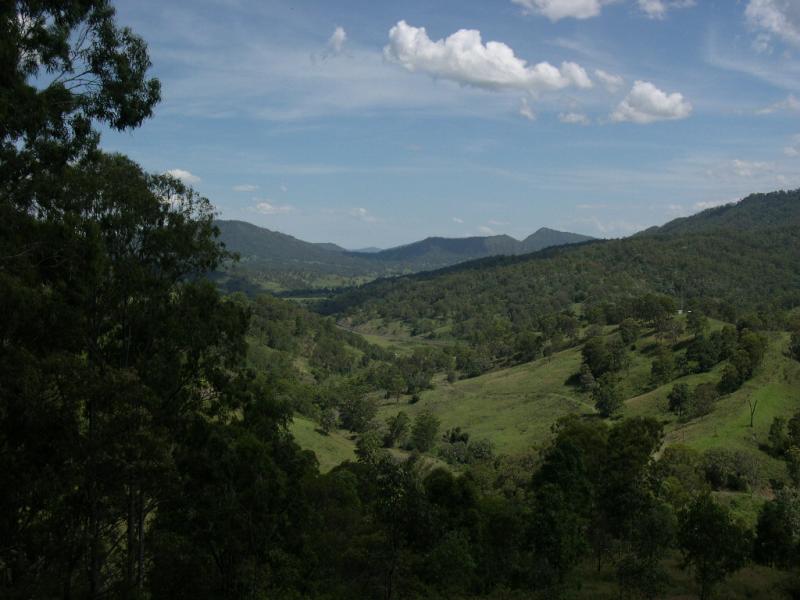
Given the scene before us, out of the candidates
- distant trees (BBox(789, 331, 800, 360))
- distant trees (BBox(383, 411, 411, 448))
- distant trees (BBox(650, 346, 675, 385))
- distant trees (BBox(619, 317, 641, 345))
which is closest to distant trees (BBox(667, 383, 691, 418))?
distant trees (BBox(650, 346, 675, 385))

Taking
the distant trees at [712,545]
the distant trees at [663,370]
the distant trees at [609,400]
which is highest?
the distant trees at [712,545]

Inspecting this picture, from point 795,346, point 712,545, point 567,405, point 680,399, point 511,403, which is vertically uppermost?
point 795,346

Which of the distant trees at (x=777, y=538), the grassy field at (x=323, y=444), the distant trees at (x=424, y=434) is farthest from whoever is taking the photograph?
the distant trees at (x=424, y=434)

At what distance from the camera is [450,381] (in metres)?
156

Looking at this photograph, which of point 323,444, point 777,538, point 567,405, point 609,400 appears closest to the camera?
point 777,538

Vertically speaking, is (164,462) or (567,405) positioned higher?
(164,462)

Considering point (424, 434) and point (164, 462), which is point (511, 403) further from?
point (164, 462)

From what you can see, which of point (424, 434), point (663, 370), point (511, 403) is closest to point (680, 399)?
point (663, 370)

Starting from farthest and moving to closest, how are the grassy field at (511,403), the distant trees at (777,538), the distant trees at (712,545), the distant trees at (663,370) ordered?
the distant trees at (663,370)
the grassy field at (511,403)
the distant trees at (777,538)
the distant trees at (712,545)

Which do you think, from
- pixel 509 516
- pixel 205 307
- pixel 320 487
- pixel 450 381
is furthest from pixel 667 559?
pixel 450 381

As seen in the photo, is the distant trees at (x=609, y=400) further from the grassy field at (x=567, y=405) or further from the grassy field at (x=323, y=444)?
the grassy field at (x=323, y=444)

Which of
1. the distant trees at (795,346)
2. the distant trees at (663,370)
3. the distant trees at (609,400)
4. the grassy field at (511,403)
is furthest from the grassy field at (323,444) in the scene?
the distant trees at (795,346)

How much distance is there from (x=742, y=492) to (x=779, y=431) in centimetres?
1377

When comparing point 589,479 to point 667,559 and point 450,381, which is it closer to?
point 667,559
